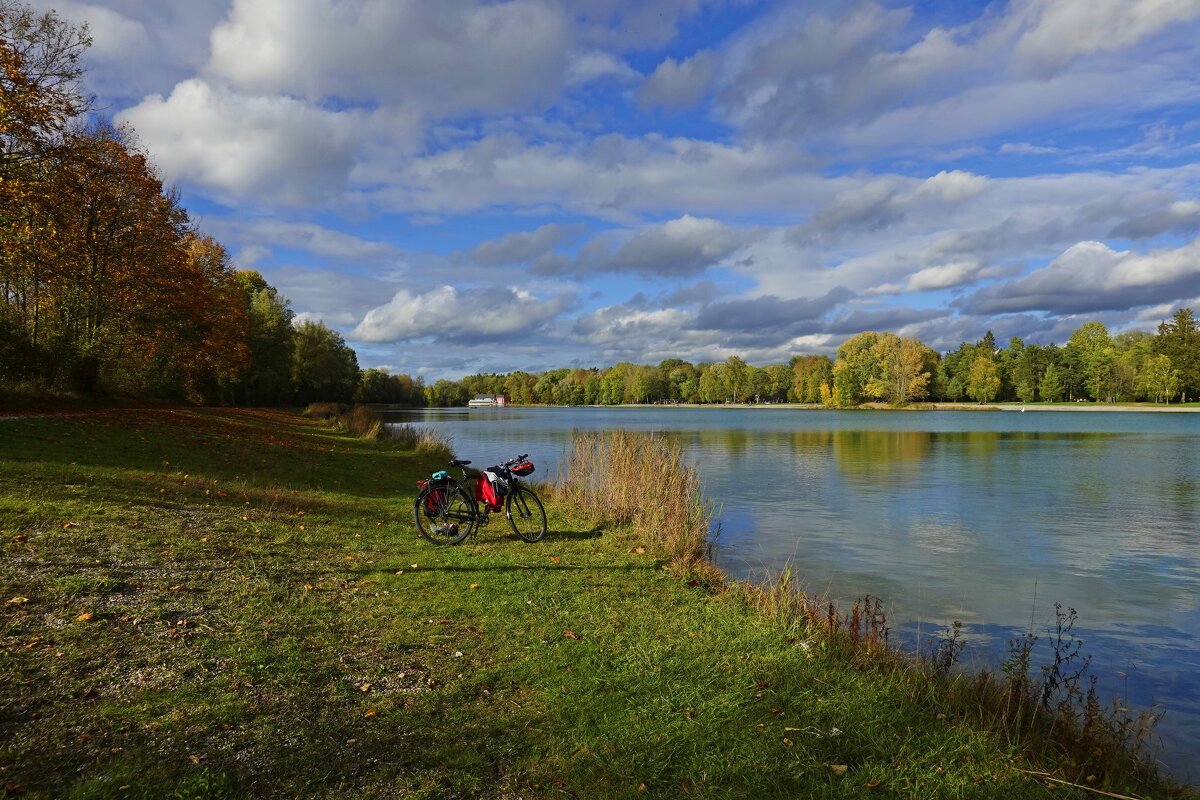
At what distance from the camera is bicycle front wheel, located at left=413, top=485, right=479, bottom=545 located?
383 inches

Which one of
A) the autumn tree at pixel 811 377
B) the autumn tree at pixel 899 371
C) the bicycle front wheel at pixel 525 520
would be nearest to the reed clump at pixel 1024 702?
the bicycle front wheel at pixel 525 520

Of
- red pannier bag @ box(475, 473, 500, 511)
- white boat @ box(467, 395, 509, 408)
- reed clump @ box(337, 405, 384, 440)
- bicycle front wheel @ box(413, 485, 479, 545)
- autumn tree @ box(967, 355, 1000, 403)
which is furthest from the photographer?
white boat @ box(467, 395, 509, 408)

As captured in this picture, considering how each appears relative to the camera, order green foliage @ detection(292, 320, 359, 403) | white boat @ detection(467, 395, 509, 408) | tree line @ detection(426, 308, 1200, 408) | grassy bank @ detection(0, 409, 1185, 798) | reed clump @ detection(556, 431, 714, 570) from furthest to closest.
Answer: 1. white boat @ detection(467, 395, 509, 408)
2. tree line @ detection(426, 308, 1200, 408)
3. green foliage @ detection(292, 320, 359, 403)
4. reed clump @ detection(556, 431, 714, 570)
5. grassy bank @ detection(0, 409, 1185, 798)

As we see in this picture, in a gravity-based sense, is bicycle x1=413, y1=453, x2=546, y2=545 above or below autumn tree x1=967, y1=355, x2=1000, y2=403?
below

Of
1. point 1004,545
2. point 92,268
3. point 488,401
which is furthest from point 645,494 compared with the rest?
point 488,401

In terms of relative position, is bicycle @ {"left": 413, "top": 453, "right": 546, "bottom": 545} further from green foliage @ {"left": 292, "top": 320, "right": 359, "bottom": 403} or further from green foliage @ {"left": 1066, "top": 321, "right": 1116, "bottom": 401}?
green foliage @ {"left": 1066, "top": 321, "right": 1116, "bottom": 401}

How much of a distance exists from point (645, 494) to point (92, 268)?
86.2 feet

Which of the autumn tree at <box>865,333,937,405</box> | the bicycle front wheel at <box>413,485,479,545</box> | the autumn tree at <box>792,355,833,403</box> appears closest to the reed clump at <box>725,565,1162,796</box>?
the bicycle front wheel at <box>413,485,479,545</box>

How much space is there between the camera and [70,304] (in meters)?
25.7

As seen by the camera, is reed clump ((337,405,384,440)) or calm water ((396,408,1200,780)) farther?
reed clump ((337,405,384,440))

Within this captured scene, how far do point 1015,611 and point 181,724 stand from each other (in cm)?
937

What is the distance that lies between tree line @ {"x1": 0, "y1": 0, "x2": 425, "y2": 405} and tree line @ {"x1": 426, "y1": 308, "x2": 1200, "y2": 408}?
9052 centimetres

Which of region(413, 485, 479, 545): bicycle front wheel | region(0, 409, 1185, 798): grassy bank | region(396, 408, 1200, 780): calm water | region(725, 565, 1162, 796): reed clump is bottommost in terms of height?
region(396, 408, 1200, 780): calm water

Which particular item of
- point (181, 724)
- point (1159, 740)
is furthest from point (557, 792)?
point (1159, 740)
